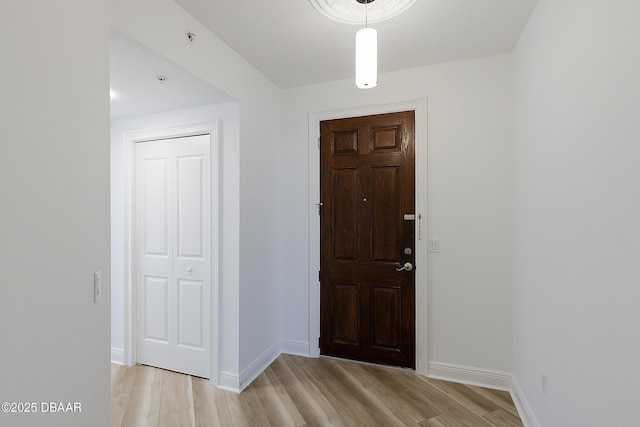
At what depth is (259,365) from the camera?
265cm

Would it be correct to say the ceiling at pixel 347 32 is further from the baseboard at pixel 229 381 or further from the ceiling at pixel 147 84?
the baseboard at pixel 229 381

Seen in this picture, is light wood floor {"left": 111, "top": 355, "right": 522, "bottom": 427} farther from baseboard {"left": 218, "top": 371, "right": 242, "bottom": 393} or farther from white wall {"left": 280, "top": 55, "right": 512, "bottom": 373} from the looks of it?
white wall {"left": 280, "top": 55, "right": 512, "bottom": 373}

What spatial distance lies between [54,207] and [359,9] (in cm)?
183

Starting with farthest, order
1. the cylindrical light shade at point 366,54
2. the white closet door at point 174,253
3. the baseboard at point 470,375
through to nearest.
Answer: the white closet door at point 174,253
the baseboard at point 470,375
the cylindrical light shade at point 366,54

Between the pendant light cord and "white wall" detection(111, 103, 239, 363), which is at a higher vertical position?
the pendant light cord

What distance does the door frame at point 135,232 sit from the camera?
2420mm

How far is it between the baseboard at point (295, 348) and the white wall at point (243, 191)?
0.35 ft

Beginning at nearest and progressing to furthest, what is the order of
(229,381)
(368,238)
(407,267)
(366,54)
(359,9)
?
(366,54), (359,9), (229,381), (407,267), (368,238)

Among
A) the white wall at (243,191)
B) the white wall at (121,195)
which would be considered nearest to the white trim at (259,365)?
the white wall at (243,191)

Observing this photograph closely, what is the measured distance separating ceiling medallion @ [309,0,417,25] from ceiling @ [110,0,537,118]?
49 millimetres

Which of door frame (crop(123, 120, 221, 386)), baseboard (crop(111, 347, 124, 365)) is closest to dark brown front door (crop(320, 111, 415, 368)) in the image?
door frame (crop(123, 120, 221, 386))

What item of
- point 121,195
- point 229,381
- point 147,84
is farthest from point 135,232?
point 229,381

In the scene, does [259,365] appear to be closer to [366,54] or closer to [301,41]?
[366,54]

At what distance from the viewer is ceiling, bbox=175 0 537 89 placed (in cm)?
181
